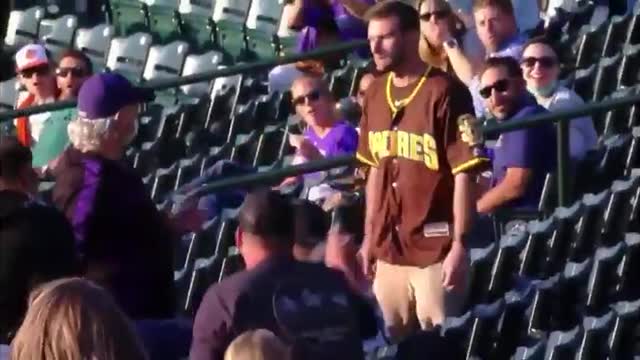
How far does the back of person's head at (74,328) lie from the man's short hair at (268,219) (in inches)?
54.5

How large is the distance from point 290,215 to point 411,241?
145cm

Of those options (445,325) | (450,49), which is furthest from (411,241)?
(450,49)

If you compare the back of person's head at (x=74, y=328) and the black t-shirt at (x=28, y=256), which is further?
the black t-shirt at (x=28, y=256)

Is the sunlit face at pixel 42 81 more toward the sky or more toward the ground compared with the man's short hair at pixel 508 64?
more toward the ground

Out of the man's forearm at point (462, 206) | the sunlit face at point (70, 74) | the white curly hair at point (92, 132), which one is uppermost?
the white curly hair at point (92, 132)

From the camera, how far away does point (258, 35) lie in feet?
42.3

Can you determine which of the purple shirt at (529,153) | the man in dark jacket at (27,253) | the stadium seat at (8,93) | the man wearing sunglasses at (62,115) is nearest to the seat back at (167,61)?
the stadium seat at (8,93)

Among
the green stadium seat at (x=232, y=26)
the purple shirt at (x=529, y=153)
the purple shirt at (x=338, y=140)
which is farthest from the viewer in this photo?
the green stadium seat at (x=232, y=26)

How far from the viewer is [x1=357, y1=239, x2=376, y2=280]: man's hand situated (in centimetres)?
756

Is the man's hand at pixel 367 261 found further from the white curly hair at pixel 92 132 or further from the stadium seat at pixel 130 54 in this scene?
the stadium seat at pixel 130 54

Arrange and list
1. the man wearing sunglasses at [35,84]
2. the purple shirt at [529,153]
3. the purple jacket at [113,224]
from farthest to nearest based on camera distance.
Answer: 1. the man wearing sunglasses at [35,84]
2. the purple shirt at [529,153]
3. the purple jacket at [113,224]

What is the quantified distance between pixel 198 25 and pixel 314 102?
4131mm

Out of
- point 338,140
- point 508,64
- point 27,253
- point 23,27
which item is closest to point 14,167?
point 27,253

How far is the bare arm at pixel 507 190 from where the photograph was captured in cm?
825
